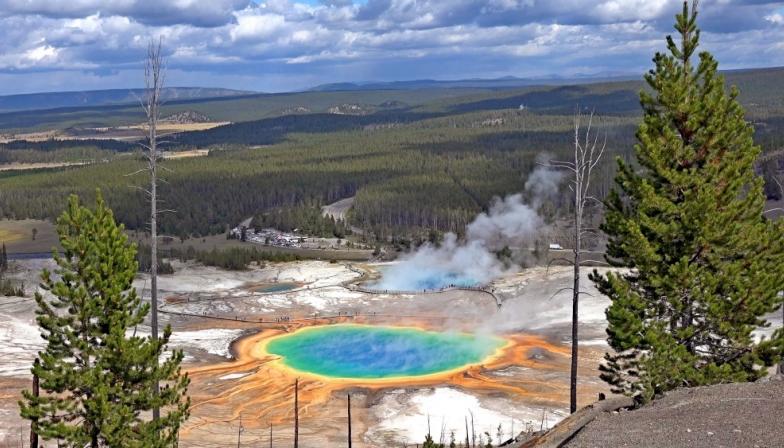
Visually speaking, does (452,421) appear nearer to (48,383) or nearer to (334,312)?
(48,383)

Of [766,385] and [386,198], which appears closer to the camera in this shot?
[766,385]

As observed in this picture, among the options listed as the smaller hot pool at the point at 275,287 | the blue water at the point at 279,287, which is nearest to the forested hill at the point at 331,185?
the smaller hot pool at the point at 275,287

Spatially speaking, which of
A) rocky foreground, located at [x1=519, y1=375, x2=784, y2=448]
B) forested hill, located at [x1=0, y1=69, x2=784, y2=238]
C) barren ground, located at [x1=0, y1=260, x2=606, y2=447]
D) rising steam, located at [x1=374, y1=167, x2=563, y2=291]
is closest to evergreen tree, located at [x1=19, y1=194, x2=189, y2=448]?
rocky foreground, located at [x1=519, y1=375, x2=784, y2=448]

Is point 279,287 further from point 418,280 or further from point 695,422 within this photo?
point 695,422

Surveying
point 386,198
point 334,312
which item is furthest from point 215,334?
point 386,198

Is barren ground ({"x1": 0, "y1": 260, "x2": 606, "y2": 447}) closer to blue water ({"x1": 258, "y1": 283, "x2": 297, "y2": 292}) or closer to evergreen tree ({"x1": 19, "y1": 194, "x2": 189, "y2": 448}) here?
blue water ({"x1": 258, "y1": 283, "x2": 297, "y2": 292})

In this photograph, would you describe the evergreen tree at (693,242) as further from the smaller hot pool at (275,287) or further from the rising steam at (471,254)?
the smaller hot pool at (275,287)
